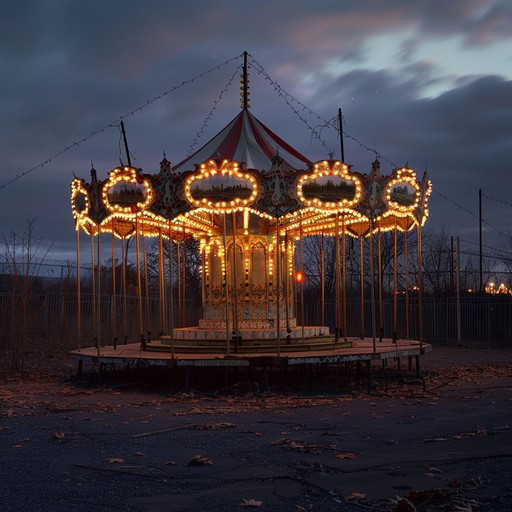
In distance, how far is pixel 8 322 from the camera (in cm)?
2091

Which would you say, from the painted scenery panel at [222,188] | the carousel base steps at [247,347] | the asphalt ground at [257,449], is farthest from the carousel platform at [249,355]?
the painted scenery panel at [222,188]

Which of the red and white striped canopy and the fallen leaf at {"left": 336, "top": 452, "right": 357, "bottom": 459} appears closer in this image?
the fallen leaf at {"left": 336, "top": 452, "right": 357, "bottom": 459}

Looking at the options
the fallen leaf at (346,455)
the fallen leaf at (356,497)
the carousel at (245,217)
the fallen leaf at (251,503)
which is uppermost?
the carousel at (245,217)

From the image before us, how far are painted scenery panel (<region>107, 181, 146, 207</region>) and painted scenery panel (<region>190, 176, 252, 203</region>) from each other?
4.38 ft

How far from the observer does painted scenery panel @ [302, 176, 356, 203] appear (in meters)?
14.4

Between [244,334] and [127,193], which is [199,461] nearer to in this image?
[244,334]

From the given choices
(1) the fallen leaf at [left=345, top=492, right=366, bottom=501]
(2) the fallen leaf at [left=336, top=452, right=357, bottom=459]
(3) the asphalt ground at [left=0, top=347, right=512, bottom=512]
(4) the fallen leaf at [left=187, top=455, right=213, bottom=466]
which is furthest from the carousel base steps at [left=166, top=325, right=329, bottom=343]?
(1) the fallen leaf at [left=345, top=492, right=366, bottom=501]

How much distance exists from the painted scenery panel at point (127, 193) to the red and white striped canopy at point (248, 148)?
1.22 m

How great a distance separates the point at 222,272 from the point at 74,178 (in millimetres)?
4017

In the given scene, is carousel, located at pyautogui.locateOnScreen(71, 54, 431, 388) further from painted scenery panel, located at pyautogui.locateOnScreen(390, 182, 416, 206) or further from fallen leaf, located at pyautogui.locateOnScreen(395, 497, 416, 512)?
fallen leaf, located at pyautogui.locateOnScreen(395, 497, 416, 512)

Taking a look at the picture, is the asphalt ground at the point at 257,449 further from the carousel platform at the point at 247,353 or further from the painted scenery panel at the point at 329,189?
the painted scenery panel at the point at 329,189

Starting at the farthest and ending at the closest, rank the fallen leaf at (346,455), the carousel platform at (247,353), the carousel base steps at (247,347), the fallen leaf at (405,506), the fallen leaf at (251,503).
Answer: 1. the carousel base steps at (247,347)
2. the carousel platform at (247,353)
3. the fallen leaf at (346,455)
4. the fallen leaf at (251,503)
5. the fallen leaf at (405,506)

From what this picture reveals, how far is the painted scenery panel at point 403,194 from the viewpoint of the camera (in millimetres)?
15680

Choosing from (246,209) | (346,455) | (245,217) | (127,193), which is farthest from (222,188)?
(346,455)
